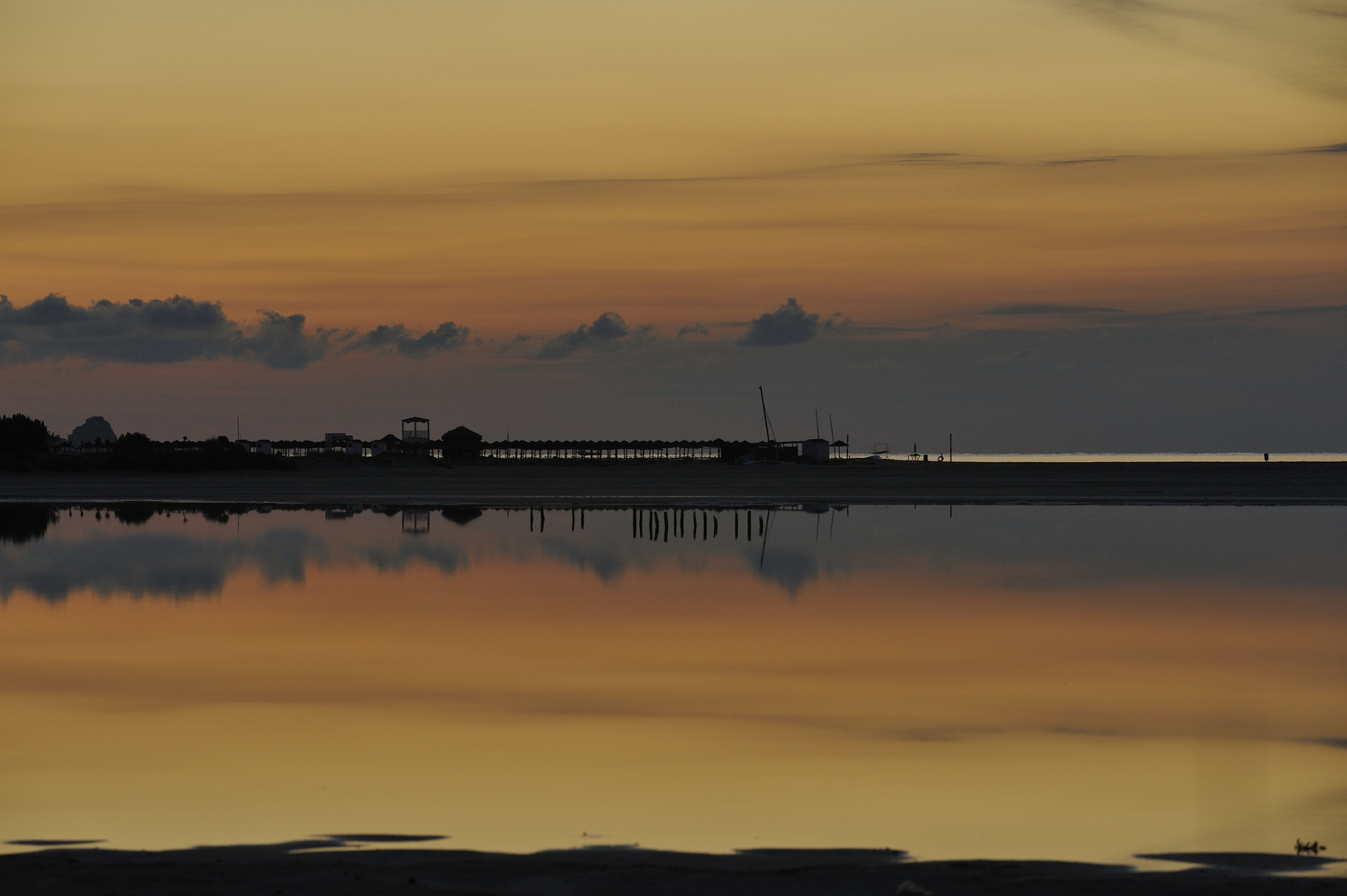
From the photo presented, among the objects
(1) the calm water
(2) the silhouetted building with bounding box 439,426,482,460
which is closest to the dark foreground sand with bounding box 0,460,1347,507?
(1) the calm water

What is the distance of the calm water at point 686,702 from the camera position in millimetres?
9891

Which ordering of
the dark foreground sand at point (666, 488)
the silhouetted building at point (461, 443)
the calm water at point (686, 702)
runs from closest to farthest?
the calm water at point (686, 702) < the dark foreground sand at point (666, 488) < the silhouetted building at point (461, 443)

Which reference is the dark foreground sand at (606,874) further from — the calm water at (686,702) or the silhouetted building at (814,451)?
the silhouetted building at (814,451)

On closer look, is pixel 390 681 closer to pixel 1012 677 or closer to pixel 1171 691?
pixel 1012 677

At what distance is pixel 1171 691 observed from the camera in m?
15.5

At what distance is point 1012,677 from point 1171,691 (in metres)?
1.94

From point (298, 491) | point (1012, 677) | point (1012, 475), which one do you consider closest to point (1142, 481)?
point (1012, 475)

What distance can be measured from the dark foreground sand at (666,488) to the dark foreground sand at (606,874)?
50756 mm

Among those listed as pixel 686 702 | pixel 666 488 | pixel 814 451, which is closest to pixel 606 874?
pixel 686 702

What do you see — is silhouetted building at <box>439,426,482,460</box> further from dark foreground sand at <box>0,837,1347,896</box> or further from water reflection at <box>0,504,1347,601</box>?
dark foreground sand at <box>0,837,1347,896</box>

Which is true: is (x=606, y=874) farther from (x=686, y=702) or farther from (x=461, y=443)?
(x=461, y=443)

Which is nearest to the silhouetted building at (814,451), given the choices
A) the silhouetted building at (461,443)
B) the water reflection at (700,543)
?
the silhouetted building at (461,443)

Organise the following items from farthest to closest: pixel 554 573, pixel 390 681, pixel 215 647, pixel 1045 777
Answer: pixel 554 573
pixel 215 647
pixel 390 681
pixel 1045 777

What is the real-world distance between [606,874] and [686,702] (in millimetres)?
7129
